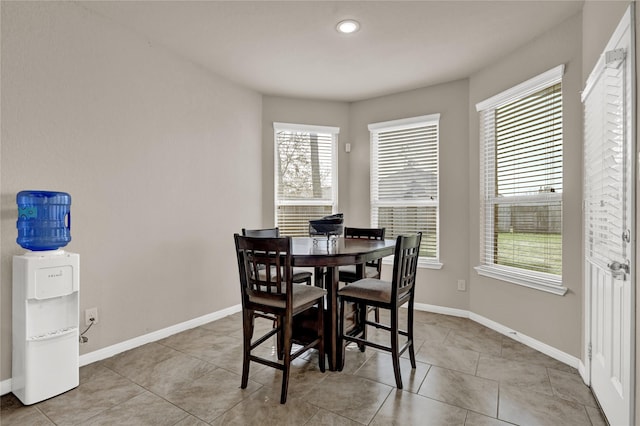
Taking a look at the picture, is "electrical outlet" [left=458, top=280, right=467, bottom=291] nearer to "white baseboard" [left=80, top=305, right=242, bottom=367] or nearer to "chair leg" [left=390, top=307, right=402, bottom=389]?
"chair leg" [left=390, top=307, right=402, bottom=389]

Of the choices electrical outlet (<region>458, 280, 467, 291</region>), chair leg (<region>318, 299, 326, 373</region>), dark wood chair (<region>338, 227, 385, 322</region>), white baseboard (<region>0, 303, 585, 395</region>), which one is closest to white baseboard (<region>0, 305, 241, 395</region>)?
white baseboard (<region>0, 303, 585, 395</region>)

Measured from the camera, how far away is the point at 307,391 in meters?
2.19

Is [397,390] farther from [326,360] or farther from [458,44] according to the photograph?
[458,44]

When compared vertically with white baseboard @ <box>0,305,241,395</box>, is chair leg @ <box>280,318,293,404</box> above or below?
above

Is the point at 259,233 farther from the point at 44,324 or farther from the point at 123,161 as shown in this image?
the point at 44,324

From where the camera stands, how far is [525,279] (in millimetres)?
2980

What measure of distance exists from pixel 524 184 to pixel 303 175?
2536 millimetres

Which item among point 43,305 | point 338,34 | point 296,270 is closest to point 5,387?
point 43,305

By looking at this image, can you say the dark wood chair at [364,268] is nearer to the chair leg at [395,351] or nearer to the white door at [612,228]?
the chair leg at [395,351]

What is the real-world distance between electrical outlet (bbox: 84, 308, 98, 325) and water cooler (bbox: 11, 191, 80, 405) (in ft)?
1.18

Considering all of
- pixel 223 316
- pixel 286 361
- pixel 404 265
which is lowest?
pixel 223 316

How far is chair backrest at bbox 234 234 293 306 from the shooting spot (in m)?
2.04

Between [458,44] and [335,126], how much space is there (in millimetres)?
1899

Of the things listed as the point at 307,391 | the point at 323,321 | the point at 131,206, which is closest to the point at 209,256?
the point at 131,206
